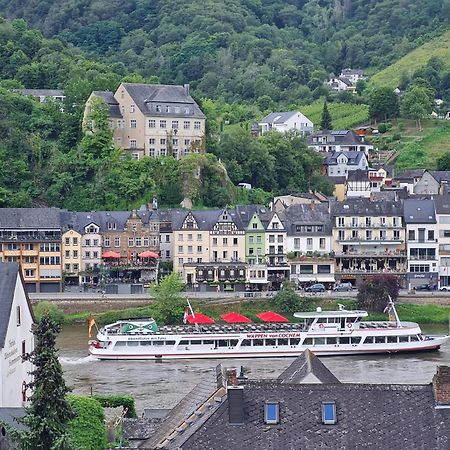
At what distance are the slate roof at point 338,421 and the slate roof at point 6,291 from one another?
13.0m

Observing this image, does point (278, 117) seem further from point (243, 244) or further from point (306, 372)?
point (306, 372)

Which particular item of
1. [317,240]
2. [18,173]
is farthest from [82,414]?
[18,173]

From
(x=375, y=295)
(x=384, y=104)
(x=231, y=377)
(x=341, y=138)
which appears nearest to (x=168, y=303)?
(x=375, y=295)

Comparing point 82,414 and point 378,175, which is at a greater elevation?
point 378,175

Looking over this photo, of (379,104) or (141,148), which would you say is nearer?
(141,148)

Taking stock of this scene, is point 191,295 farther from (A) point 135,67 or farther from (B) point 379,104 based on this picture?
Result: (A) point 135,67

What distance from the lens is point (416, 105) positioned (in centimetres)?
12862

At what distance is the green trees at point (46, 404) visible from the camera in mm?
25828

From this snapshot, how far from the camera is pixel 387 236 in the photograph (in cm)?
9012

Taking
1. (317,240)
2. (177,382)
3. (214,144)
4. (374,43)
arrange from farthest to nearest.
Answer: (374,43)
(214,144)
(317,240)
(177,382)

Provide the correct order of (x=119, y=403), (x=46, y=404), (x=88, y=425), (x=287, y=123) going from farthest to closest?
(x=287, y=123)
(x=119, y=403)
(x=88, y=425)
(x=46, y=404)

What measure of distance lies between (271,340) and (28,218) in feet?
74.4

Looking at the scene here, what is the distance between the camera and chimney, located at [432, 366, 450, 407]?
1020 inches

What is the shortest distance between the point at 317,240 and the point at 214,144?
61.8ft
